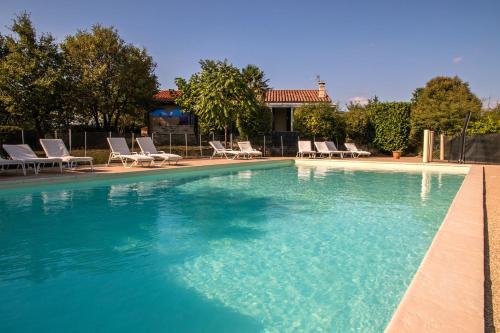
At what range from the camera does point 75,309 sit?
3172mm

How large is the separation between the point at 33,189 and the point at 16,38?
11.7 metres

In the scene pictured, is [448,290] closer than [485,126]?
Yes

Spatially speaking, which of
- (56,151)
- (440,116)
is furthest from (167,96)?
(440,116)

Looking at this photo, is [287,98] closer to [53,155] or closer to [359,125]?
[359,125]

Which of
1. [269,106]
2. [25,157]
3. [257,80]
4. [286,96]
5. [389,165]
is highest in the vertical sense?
[257,80]

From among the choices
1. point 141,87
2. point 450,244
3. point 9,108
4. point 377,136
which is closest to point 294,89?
point 377,136

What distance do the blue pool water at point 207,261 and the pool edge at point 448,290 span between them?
48 centimetres

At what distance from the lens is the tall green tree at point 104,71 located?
65.6 feet

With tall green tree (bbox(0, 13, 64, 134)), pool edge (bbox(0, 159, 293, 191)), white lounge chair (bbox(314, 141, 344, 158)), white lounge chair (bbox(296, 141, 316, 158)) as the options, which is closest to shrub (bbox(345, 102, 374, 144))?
white lounge chair (bbox(314, 141, 344, 158))

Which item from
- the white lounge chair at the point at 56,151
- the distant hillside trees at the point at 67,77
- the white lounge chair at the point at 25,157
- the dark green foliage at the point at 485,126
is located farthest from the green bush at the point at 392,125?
the white lounge chair at the point at 25,157

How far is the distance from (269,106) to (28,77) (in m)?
16.7

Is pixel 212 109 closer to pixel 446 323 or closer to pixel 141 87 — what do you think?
pixel 141 87

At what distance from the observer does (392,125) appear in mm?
22969

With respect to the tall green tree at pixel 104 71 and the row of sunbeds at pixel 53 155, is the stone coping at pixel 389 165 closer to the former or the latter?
the row of sunbeds at pixel 53 155
